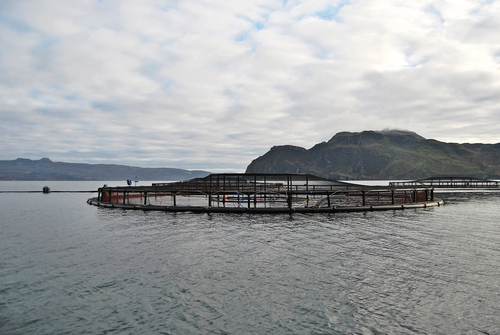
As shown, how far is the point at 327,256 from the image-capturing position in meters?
26.8

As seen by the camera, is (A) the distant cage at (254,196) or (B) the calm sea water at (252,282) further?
(A) the distant cage at (254,196)

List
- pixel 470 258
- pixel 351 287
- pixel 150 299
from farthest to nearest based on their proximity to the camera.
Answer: pixel 470 258, pixel 351 287, pixel 150 299

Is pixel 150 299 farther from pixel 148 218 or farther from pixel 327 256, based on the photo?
pixel 148 218

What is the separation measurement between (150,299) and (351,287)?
10.8 meters

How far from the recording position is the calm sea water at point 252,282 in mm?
15094

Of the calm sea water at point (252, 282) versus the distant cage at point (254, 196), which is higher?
the distant cage at point (254, 196)

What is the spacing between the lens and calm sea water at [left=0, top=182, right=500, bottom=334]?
15094mm

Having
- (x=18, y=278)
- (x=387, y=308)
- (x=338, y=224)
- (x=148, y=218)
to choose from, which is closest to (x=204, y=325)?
(x=387, y=308)

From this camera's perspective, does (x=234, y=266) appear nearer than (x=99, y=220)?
Yes

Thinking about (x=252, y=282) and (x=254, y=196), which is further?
(x=254, y=196)

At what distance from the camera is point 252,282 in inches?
806

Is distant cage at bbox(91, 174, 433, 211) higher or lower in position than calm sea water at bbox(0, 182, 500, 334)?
higher

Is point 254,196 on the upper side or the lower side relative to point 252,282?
upper

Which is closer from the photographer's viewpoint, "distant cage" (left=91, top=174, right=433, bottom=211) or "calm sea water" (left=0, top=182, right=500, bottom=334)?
"calm sea water" (left=0, top=182, right=500, bottom=334)
